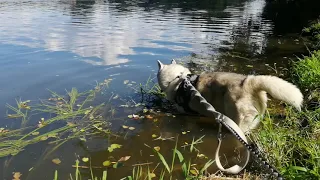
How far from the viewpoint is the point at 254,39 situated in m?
14.8

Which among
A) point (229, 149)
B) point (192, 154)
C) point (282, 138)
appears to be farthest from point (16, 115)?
point (282, 138)

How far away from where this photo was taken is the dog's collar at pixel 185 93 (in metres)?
5.50

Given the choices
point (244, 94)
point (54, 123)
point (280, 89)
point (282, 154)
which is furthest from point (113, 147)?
point (280, 89)

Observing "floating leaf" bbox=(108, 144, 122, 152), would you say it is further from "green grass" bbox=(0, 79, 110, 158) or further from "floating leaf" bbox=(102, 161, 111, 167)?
"green grass" bbox=(0, 79, 110, 158)

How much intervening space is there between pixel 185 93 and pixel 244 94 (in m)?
1.32

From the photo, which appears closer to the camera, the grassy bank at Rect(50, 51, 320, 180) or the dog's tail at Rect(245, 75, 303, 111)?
the grassy bank at Rect(50, 51, 320, 180)

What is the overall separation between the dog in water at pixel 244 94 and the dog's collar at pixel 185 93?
0.16 ft

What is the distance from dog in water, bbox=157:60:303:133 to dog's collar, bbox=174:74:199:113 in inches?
1.9

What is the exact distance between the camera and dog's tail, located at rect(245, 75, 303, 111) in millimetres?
3913

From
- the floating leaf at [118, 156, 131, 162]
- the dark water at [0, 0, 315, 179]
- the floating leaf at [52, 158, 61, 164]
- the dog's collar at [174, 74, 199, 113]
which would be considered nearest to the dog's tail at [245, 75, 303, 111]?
Result: the dark water at [0, 0, 315, 179]

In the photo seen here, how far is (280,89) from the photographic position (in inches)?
158

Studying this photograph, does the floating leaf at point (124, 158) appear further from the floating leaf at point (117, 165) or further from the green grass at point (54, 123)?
the green grass at point (54, 123)

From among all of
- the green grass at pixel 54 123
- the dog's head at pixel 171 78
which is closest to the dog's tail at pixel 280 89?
the dog's head at pixel 171 78

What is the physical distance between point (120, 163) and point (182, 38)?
37.0 ft
